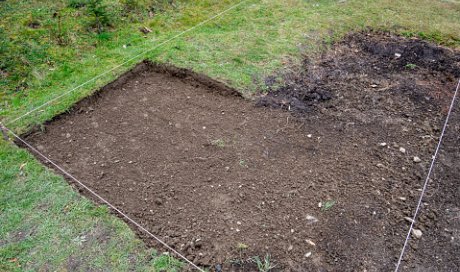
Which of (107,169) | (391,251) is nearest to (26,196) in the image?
(107,169)

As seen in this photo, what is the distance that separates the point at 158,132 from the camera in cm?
445

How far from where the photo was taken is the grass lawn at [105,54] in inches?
129

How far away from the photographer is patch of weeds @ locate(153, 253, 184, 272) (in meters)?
3.10

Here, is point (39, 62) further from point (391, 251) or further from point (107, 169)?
Result: point (391, 251)

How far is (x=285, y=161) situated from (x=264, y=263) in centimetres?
129

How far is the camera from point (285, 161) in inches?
161

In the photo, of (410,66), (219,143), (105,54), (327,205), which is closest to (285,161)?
(327,205)

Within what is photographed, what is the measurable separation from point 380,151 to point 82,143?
359 cm

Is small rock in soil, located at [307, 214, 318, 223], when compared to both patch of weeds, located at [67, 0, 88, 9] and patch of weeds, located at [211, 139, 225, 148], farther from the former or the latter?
patch of weeds, located at [67, 0, 88, 9]

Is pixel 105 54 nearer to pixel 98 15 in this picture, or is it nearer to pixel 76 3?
pixel 98 15

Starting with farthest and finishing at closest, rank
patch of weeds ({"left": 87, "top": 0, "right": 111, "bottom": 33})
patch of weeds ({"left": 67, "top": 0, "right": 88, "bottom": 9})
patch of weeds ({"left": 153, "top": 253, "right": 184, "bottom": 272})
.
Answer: patch of weeds ({"left": 67, "top": 0, "right": 88, "bottom": 9})
patch of weeds ({"left": 87, "top": 0, "right": 111, "bottom": 33})
patch of weeds ({"left": 153, "top": 253, "right": 184, "bottom": 272})

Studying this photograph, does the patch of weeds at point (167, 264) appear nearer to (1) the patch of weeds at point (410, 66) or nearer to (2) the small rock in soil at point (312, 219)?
(2) the small rock in soil at point (312, 219)

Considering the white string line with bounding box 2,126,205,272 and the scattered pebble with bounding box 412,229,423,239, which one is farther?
the scattered pebble with bounding box 412,229,423,239

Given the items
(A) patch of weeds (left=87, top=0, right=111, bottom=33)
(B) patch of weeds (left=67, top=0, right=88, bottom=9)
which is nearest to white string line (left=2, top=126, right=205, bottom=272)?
(A) patch of weeds (left=87, top=0, right=111, bottom=33)
